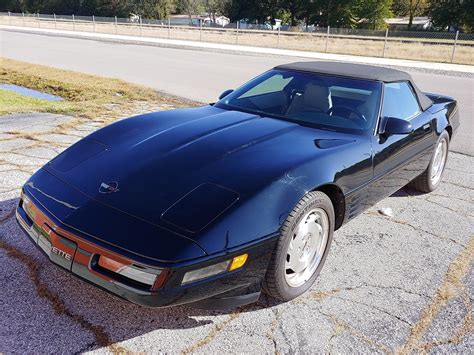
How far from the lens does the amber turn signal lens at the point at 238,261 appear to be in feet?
7.17

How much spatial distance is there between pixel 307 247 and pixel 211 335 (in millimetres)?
799

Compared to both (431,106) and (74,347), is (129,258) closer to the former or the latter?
(74,347)

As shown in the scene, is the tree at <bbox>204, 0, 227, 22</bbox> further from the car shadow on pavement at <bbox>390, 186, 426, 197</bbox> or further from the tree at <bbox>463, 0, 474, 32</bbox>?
the car shadow on pavement at <bbox>390, 186, 426, 197</bbox>

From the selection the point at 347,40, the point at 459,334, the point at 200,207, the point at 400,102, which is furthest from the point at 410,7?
the point at 200,207

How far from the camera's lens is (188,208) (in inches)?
90.7

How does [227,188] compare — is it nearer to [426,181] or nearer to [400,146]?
[400,146]

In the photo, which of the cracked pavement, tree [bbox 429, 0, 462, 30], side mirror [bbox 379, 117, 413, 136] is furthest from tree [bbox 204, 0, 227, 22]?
the cracked pavement

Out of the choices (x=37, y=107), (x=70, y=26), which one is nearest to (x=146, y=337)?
(x=37, y=107)

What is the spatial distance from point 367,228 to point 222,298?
6.35 ft

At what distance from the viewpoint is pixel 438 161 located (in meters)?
4.72

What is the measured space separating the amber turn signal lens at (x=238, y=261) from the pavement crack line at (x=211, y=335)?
434 millimetres

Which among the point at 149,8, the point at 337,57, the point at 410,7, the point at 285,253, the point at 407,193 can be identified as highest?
the point at 410,7

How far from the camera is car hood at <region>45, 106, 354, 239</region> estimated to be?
7.66ft

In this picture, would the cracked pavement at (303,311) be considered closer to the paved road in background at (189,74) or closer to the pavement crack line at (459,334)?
the pavement crack line at (459,334)
